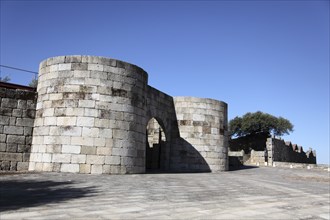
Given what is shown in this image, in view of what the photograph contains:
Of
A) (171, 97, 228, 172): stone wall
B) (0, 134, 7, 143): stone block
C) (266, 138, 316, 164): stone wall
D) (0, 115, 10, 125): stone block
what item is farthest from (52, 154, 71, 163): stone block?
(266, 138, 316, 164): stone wall

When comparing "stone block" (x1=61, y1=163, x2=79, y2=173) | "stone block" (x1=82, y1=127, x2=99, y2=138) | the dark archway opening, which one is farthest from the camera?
the dark archway opening

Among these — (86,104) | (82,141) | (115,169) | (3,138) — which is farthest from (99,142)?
(3,138)

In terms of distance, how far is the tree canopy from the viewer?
55.6 metres

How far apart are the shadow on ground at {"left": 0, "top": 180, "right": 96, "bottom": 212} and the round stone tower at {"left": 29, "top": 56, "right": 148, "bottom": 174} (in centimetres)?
297

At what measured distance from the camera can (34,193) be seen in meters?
6.36

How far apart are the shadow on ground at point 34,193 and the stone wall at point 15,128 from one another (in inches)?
154

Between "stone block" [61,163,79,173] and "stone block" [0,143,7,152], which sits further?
"stone block" [0,143,7,152]

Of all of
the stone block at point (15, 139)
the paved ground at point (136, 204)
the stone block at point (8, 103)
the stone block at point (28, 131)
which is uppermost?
the stone block at point (8, 103)

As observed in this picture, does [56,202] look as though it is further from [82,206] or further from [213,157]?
[213,157]

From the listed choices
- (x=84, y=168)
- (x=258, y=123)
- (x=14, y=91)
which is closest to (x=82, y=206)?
(x=84, y=168)

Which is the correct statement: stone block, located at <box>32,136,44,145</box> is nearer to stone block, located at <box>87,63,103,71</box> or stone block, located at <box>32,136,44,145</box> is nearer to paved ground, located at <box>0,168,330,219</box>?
stone block, located at <box>87,63,103,71</box>

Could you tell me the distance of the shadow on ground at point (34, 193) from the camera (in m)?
5.27

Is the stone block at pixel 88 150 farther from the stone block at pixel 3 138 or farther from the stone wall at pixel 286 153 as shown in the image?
the stone wall at pixel 286 153

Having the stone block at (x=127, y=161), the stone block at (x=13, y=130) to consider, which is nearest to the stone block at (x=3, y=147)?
the stone block at (x=13, y=130)
